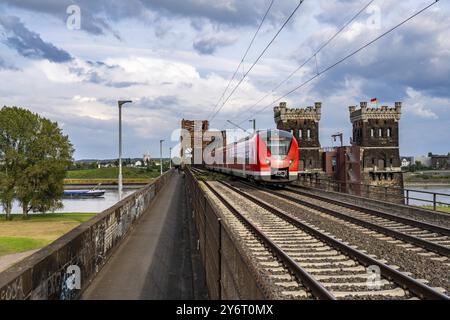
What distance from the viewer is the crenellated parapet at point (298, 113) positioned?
70688 mm

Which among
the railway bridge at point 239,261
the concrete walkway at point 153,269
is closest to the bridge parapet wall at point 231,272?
the railway bridge at point 239,261

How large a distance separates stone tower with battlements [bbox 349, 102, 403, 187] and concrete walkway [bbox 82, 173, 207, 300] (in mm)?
58927

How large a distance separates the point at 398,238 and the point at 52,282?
8.78 metres

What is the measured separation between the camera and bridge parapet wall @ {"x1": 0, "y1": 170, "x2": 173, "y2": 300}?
4.75 metres

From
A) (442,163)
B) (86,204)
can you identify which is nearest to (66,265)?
(86,204)

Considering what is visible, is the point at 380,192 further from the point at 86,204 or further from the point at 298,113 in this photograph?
the point at 86,204

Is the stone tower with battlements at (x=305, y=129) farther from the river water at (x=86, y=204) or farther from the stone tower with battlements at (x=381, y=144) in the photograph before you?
the river water at (x=86, y=204)

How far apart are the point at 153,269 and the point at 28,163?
60.0 metres

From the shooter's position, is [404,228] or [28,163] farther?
[28,163]

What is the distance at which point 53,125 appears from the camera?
66.3m

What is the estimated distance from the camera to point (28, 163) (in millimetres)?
63281

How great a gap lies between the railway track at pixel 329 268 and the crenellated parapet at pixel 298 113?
192 feet
